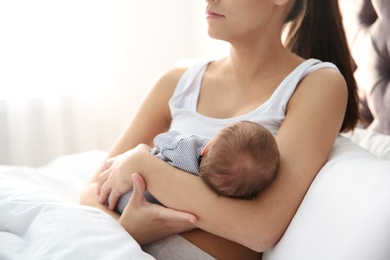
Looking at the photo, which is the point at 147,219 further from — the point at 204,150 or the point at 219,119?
the point at 219,119

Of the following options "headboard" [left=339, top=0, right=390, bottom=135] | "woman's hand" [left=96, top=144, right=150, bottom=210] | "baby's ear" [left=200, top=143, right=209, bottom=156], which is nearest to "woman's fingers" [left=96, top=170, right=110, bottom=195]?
"woman's hand" [left=96, top=144, right=150, bottom=210]

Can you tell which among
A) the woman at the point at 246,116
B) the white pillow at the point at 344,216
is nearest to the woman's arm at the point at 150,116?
the woman at the point at 246,116

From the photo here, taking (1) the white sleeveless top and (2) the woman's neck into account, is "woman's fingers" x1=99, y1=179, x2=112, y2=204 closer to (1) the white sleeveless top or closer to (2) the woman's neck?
(1) the white sleeveless top

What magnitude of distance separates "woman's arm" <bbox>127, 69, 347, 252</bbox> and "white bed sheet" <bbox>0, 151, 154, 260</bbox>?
5.7 inches

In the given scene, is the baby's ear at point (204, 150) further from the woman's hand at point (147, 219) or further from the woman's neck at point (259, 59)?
the woman's neck at point (259, 59)

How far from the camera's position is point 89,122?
9.88 ft

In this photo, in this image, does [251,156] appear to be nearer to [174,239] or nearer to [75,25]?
[174,239]

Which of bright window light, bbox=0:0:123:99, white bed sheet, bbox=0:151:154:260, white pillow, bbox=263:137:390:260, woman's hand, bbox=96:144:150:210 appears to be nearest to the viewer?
white pillow, bbox=263:137:390:260

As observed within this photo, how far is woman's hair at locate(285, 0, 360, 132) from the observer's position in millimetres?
1356

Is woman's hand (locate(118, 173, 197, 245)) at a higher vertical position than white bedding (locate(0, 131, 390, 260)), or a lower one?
lower

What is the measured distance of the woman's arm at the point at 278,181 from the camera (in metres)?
0.94

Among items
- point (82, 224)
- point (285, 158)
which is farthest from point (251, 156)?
point (82, 224)

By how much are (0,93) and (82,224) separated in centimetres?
204

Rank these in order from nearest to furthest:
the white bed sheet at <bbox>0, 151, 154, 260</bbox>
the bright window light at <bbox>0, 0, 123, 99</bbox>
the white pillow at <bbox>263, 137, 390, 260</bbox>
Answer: the white pillow at <bbox>263, 137, 390, 260</bbox> → the white bed sheet at <bbox>0, 151, 154, 260</bbox> → the bright window light at <bbox>0, 0, 123, 99</bbox>
